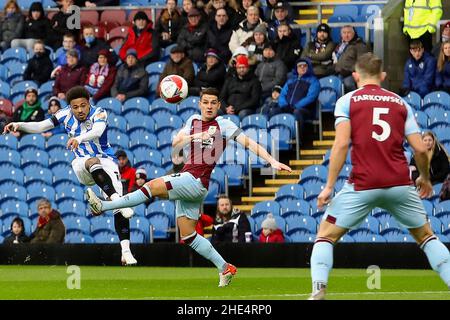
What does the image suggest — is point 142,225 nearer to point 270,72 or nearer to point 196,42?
point 270,72

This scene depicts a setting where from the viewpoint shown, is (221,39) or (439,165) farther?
(221,39)

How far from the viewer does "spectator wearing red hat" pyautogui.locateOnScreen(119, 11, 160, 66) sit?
25.9 metres

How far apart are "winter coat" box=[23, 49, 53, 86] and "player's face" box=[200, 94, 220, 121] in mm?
12516

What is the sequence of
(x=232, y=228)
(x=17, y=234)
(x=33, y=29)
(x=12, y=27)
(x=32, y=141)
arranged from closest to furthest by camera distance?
(x=232, y=228)
(x=17, y=234)
(x=32, y=141)
(x=33, y=29)
(x=12, y=27)

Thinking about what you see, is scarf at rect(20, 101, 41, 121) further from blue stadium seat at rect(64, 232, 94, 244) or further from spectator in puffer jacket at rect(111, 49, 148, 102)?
blue stadium seat at rect(64, 232, 94, 244)

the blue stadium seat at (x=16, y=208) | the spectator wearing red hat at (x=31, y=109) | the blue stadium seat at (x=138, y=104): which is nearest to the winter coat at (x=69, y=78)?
the spectator wearing red hat at (x=31, y=109)

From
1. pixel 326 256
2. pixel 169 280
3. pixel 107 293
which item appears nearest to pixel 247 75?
pixel 169 280

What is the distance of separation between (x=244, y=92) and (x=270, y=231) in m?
3.86

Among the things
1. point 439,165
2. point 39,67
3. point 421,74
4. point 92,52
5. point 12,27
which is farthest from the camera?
point 12,27

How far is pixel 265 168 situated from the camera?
74.7 ft

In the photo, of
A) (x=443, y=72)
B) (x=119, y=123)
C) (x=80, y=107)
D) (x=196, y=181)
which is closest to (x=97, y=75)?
(x=119, y=123)

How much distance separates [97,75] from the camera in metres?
25.6

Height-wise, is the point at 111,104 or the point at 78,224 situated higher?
the point at 111,104

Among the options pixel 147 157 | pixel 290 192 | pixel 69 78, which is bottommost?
pixel 290 192
